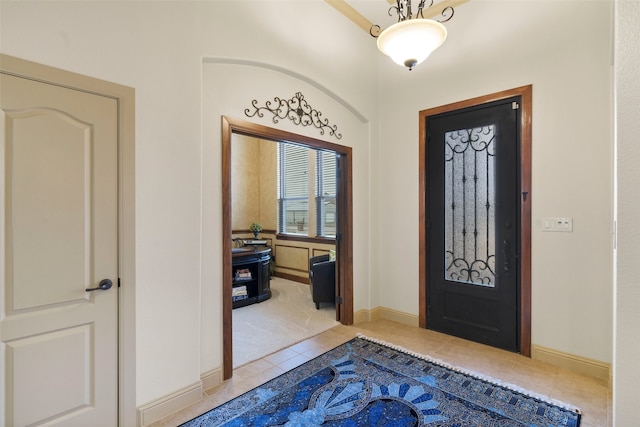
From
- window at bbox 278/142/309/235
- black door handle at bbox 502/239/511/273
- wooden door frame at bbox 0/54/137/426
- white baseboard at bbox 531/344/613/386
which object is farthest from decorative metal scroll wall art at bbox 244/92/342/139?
white baseboard at bbox 531/344/613/386

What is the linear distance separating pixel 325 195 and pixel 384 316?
2.73 metres

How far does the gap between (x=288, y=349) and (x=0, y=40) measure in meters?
A: 3.07

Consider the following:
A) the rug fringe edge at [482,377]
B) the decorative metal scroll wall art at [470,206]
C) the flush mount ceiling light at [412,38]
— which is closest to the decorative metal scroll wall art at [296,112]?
the flush mount ceiling light at [412,38]

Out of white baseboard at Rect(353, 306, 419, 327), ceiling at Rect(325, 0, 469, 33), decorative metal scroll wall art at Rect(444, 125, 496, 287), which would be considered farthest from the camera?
white baseboard at Rect(353, 306, 419, 327)

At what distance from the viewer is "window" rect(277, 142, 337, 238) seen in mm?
5922

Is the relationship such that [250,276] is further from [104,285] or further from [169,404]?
[104,285]

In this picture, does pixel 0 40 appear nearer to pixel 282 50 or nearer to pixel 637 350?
pixel 282 50

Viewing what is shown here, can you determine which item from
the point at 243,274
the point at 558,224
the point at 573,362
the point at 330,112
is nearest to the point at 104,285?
the point at 330,112

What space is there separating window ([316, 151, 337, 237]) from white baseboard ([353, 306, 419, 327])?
2091 millimetres

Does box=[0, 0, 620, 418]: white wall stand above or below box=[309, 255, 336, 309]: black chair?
above

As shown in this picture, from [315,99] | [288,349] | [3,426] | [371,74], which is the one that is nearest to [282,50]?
[315,99]

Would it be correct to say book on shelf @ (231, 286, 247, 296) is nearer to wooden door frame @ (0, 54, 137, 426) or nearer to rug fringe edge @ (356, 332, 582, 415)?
rug fringe edge @ (356, 332, 582, 415)

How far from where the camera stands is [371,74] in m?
3.99

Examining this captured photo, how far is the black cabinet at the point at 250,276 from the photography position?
4.58m
